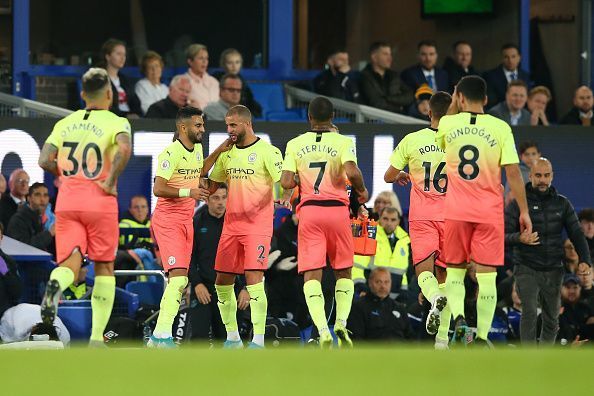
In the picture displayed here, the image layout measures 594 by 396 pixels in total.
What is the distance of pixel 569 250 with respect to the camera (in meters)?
16.3

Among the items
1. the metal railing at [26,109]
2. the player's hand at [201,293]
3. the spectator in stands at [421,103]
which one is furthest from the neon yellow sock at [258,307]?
the spectator in stands at [421,103]

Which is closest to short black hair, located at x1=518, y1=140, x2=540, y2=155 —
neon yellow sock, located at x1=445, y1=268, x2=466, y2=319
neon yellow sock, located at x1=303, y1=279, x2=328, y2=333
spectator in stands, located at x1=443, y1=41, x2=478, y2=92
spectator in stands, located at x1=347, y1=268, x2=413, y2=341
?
spectator in stands, located at x1=443, y1=41, x2=478, y2=92

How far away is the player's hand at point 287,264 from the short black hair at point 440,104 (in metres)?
2.97

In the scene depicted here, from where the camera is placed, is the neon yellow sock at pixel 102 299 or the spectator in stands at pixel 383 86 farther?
the spectator in stands at pixel 383 86

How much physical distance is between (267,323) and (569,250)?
157 inches

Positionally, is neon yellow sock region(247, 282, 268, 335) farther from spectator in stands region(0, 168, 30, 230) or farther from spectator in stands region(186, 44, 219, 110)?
spectator in stands region(186, 44, 219, 110)

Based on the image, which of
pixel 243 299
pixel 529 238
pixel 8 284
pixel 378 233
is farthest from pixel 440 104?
pixel 8 284

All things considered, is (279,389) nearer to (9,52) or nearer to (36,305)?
(36,305)

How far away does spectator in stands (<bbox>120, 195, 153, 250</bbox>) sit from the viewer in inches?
622

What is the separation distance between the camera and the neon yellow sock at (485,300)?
11406 mm

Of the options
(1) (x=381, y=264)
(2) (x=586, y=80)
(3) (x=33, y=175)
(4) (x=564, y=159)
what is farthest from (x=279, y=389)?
(2) (x=586, y=80)

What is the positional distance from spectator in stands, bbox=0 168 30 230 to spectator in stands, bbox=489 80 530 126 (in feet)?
19.6

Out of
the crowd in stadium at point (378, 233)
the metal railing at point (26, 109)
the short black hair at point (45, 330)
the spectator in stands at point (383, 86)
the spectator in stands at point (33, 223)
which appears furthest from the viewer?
the spectator in stands at point (383, 86)

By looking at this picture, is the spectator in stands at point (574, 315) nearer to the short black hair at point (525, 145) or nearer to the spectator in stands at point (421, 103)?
the short black hair at point (525, 145)
